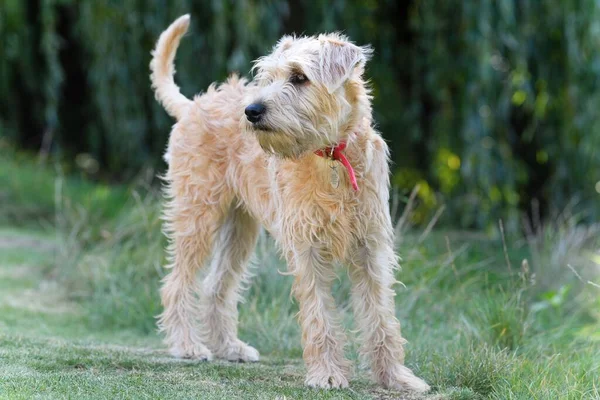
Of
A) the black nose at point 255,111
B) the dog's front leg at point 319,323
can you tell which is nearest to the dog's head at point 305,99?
the black nose at point 255,111

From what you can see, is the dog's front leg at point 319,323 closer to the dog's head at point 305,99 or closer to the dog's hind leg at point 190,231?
the dog's head at point 305,99

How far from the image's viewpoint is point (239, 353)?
589 centimetres

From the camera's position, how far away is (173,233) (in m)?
6.16

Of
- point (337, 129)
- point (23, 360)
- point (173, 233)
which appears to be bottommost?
point (23, 360)

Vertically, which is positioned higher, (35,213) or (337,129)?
(337,129)

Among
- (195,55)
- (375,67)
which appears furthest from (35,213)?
(375,67)

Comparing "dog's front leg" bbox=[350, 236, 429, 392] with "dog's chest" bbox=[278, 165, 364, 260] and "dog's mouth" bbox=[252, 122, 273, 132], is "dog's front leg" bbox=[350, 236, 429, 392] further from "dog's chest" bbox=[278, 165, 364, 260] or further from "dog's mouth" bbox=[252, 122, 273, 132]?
"dog's mouth" bbox=[252, 122, 273, 132]

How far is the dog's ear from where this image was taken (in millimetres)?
4727

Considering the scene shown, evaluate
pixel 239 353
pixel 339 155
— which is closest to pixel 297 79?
pixel 339 155

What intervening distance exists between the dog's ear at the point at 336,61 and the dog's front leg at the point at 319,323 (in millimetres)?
928

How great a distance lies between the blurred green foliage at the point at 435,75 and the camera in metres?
9.27

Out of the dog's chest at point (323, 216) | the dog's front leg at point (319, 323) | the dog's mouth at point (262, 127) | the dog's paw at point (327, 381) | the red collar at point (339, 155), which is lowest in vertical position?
the dog's paw at point (327, 381)

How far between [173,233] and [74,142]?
23.2 ft

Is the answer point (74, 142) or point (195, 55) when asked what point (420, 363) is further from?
point (74, 142)
